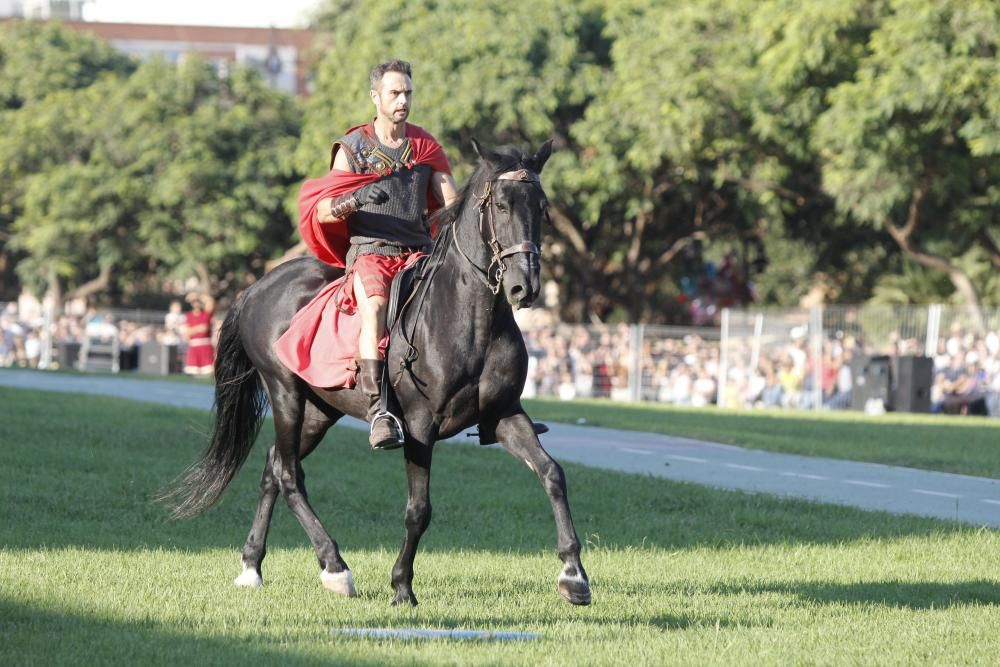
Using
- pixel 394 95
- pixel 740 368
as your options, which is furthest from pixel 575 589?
pixel 740 368

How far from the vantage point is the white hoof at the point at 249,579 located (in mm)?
9008

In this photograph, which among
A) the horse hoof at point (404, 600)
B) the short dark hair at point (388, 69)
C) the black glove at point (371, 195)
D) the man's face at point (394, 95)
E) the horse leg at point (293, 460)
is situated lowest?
the horse hoof at point (404, 600)

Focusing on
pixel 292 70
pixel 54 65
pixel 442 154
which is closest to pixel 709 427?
pixel 442 154

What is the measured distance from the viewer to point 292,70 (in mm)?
109562

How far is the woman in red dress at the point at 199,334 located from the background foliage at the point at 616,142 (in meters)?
8.93

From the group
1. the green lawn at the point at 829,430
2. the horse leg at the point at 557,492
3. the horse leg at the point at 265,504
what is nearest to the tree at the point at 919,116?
the green lawn at the point at 829,430

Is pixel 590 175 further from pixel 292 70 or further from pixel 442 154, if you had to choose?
pixel 292 70

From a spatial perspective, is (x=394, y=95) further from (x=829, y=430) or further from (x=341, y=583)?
(x=829, y=430)

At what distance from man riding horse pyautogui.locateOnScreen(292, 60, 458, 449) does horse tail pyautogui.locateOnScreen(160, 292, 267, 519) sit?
152 centimetres

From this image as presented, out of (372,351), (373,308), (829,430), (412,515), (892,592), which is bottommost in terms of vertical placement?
(829,430)

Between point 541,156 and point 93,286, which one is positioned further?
point 93,286

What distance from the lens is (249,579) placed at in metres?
9.06

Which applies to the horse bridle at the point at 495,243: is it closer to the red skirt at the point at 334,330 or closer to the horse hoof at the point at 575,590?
the red skirt at the point at 334,330

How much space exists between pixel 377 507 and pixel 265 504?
3.56 metres
